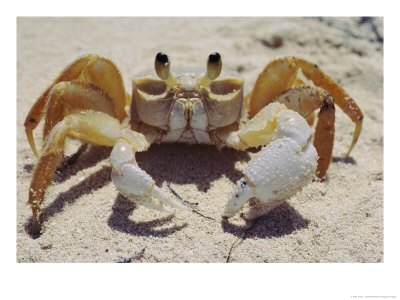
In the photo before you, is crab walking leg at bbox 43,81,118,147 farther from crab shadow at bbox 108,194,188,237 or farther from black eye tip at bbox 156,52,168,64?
crab shadow at bbox 108,194,188,237

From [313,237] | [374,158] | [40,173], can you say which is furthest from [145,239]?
[374,158]

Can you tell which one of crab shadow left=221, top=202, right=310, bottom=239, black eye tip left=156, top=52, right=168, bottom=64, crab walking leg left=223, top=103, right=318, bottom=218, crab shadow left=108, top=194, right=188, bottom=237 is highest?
black eye tip left=156, top=52, right=168, bottom=64

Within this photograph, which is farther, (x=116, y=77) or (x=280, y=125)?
(x=116, y=77)

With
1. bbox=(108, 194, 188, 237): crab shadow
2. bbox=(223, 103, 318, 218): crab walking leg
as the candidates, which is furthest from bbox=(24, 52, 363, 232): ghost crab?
bbox=(108, 194, 188, 237): crab shadow

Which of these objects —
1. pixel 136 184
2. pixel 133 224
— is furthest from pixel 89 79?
pixel 133 224

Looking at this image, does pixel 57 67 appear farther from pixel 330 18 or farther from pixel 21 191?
pixel 330 18

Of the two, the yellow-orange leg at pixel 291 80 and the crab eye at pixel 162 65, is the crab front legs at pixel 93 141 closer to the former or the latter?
the crab eye at pixel 162 65
